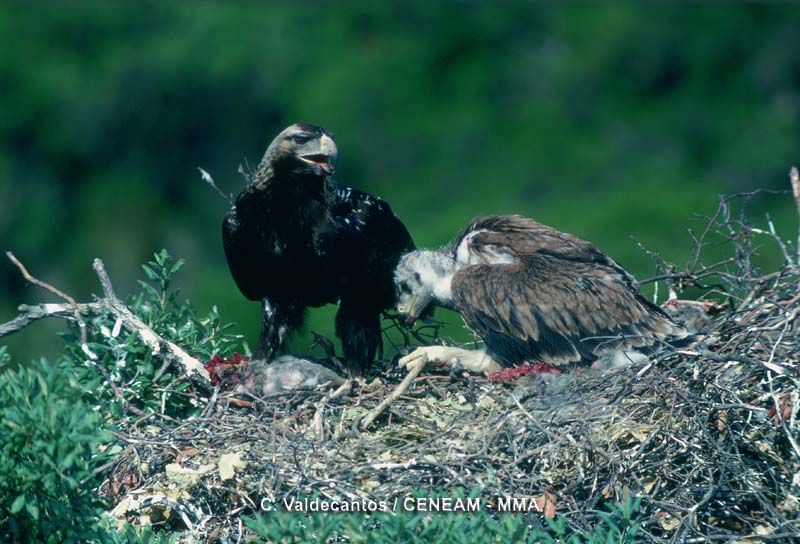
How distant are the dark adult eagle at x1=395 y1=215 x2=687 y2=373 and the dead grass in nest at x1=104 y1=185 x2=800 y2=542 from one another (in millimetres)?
448

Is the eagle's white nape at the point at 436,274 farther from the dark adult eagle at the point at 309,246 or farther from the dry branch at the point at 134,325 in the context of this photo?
the dry branch at the point at 134,325

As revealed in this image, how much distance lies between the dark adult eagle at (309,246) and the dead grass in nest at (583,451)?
0.88 metres

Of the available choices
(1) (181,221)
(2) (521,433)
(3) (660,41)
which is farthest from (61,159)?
(2) (521,433)

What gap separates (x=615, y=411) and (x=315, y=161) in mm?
1881

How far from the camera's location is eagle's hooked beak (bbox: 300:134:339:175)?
17.9 ft

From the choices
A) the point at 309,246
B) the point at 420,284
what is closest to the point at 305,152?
the point at 309,246

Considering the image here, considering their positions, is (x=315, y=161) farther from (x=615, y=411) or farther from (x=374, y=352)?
(x=615, y=411)

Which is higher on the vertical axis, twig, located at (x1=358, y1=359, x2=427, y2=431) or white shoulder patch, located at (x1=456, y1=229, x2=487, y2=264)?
white shoulder patch, located at (x1=456, y1=229, x2=487, y2=264)

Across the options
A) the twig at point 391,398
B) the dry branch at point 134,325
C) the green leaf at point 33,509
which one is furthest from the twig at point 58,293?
the green leaf at point 33,509

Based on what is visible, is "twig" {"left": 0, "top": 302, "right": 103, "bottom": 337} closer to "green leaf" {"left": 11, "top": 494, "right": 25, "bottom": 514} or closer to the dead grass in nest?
the dead grass in nest

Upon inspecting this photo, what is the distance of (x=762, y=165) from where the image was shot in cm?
1346

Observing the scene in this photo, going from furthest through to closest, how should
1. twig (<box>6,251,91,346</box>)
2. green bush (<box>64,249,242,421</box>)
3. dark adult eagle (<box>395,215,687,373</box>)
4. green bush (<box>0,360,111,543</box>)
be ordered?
dark adult eagle (<box>395,215,687,373</box>) < green bush (<box>64,249,242,421</box>) < twig (<box>6,251,91,346</box>) < green bush (<box>0,360,111,543</box>)

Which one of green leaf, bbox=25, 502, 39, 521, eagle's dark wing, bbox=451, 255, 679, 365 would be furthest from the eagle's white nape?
green leaf, bbox=25, 502, 39, 521

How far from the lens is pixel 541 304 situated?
536 centimetres
